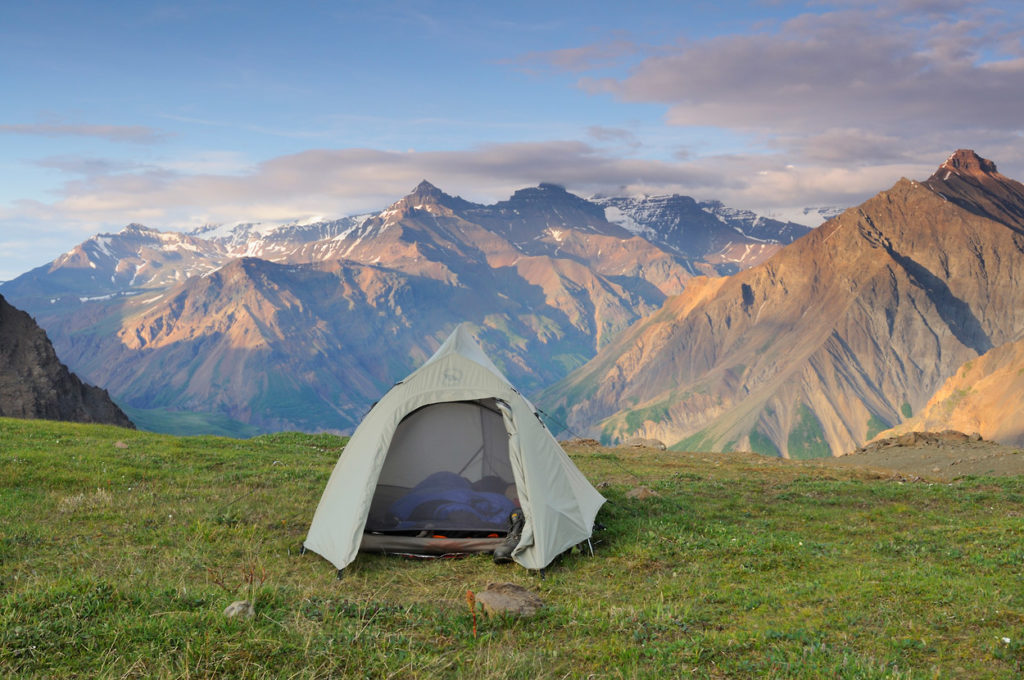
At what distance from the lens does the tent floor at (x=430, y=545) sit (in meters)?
14.4

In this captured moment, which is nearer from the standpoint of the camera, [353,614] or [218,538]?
[353,614]

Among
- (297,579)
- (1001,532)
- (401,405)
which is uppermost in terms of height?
(401,405)

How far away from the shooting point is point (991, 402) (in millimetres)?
169500

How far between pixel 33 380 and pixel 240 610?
5982 cm

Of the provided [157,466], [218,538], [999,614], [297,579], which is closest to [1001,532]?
[999,614]

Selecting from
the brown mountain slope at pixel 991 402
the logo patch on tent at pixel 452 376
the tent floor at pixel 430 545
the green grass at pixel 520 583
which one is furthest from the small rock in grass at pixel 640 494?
the brown mountain slope at pixel 991 402

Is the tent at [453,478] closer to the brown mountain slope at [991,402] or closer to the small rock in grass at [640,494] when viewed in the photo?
the small rock in grass at [640,494]

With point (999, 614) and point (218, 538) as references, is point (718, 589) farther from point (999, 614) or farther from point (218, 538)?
point (218, 538)

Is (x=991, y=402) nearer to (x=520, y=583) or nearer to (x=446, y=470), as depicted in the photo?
(x=446, y=470)

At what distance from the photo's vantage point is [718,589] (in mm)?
11422

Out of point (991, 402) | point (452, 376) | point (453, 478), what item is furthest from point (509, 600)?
point (991, 402)

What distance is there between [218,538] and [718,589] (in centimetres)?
1000

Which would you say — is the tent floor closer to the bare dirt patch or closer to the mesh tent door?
the mesh tent door

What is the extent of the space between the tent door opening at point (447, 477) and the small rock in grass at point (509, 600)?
12.7 feet
